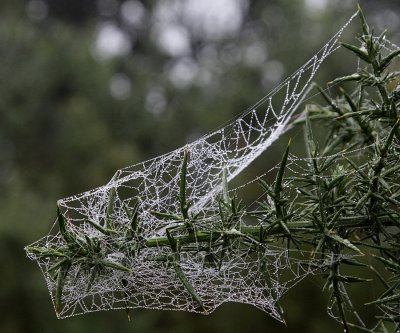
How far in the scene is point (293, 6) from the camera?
45.9 feet

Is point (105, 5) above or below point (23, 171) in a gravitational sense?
above

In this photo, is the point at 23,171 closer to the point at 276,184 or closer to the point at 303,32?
the point at 303,32

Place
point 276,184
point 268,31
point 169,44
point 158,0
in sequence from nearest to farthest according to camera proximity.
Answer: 1. point 276,184
2. point 268,31
3. point 169,44
4. point 158,0

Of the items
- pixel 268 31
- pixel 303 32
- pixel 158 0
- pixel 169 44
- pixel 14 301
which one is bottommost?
pixel 14 301

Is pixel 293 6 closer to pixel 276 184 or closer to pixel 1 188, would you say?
pixel 1 188

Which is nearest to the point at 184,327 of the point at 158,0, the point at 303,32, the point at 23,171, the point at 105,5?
the point at 23,171

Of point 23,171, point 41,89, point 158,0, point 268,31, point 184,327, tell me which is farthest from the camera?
point 158,0

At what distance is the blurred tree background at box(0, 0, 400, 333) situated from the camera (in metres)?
9.05

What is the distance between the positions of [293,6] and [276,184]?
44.8ft

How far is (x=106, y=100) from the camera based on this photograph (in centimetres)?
1341

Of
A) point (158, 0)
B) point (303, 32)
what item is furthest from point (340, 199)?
point (158, 0)

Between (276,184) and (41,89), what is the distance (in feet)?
43.6

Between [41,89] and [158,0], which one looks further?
[158,0]

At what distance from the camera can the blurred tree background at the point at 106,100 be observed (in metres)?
9.05
